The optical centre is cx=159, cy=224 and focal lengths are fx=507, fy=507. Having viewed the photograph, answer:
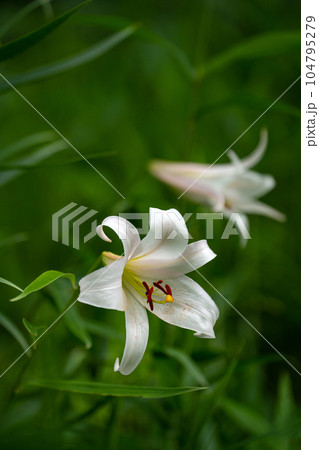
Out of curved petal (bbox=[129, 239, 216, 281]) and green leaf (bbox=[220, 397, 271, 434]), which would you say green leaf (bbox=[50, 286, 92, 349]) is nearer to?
curved petal (bbox=[129, 239, 216, 281])

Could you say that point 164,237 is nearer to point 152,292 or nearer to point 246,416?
point 152,292

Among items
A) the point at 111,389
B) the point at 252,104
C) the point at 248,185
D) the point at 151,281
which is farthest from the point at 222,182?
the point at 111,389

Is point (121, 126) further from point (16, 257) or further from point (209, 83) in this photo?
point (16, 257)

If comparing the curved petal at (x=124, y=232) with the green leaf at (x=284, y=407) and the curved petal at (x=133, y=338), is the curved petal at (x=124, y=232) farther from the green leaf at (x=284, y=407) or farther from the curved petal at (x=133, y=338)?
the green leaf at (x=284, y=407)

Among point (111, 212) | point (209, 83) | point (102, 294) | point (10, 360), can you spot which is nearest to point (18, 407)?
point (10, 360)

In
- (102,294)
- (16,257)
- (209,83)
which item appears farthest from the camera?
(209,83)

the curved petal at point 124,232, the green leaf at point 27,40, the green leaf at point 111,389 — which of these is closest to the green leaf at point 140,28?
the green leaf at point 27,40
